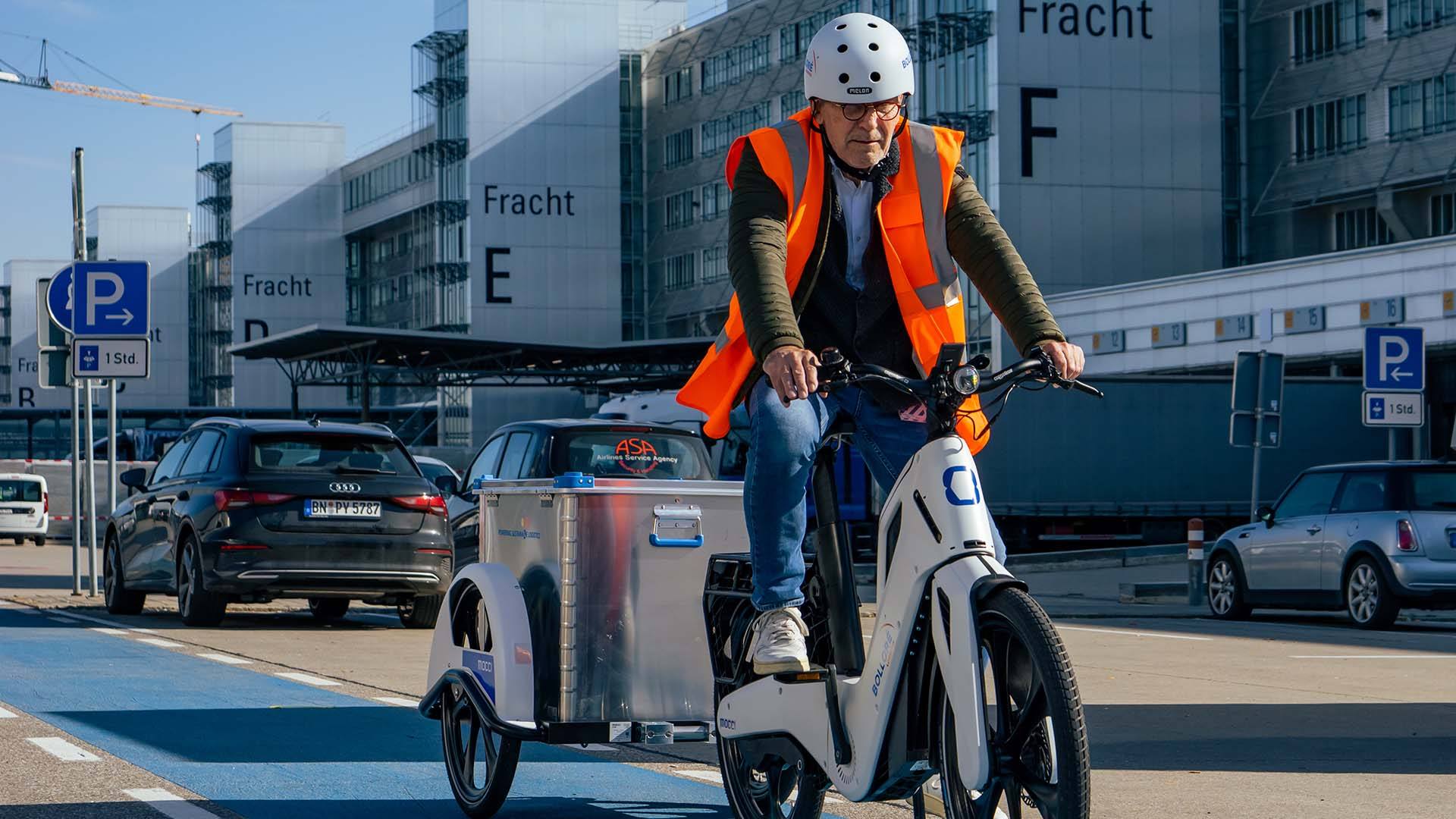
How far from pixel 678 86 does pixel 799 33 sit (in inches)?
446

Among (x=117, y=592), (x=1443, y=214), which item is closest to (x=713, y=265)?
(x=1443, y=214)

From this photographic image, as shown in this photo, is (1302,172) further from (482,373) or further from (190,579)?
(190,579)

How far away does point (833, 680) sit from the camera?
16.6 ft

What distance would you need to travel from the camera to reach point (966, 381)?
460 cm

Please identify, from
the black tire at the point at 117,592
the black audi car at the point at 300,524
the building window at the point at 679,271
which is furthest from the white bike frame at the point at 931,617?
the building window at the point at 679,271

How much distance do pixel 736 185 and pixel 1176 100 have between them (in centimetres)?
5599

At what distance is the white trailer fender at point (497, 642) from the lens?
6250mm

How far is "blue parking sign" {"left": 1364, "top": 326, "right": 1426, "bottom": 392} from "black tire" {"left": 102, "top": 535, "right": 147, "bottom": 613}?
Answer: 1198 centimetres

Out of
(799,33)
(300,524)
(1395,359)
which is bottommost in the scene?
(300,524)

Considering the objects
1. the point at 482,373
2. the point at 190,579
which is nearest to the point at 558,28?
the point at 482,373

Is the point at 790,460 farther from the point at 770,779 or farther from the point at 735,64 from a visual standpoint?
the point at 735,64

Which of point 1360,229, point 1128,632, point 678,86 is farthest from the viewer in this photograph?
point 678,86

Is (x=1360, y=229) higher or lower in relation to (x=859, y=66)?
higher

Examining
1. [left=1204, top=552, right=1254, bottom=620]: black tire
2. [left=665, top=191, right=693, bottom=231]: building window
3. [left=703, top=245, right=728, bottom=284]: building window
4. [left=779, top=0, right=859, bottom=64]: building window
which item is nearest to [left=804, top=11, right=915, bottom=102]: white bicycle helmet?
[left=1204, top=552, right=1254, bottom=620]: black tire
